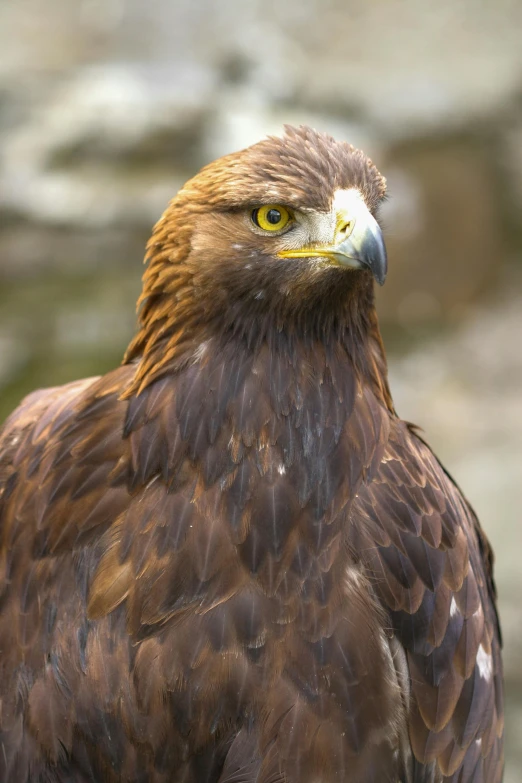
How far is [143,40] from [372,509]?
660 cm

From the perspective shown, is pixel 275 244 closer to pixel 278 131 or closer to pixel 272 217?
pixel 272 217

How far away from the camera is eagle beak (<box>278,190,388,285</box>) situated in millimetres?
2391

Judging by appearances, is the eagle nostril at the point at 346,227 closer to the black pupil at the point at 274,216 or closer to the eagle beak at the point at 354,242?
the eagle beak at the point at 354,242

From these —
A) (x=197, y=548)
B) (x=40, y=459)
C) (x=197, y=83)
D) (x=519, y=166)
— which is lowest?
(x=197, y=548)

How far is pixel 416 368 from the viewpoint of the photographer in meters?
7.91

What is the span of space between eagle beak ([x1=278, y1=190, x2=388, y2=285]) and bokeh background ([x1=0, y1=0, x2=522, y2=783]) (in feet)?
14.6

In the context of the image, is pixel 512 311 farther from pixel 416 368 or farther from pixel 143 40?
pixel 143 40

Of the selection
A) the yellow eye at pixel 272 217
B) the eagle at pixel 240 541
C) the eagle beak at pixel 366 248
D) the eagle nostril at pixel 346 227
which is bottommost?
the eagle at pixel 240 541

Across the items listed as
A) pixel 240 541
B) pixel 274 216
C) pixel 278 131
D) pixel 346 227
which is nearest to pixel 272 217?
pixel 274 216

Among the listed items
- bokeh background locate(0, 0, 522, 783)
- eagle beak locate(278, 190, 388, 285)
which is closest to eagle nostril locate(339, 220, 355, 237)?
eagle beak locate(278, 190, 388, 285)

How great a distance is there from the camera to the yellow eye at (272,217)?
2.50 metres

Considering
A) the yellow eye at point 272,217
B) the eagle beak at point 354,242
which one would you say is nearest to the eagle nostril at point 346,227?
the eagle beak at point 354,242

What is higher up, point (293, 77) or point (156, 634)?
point (293, 77)

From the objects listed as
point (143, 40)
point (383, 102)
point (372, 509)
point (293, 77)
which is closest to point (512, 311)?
point (383, 102)
